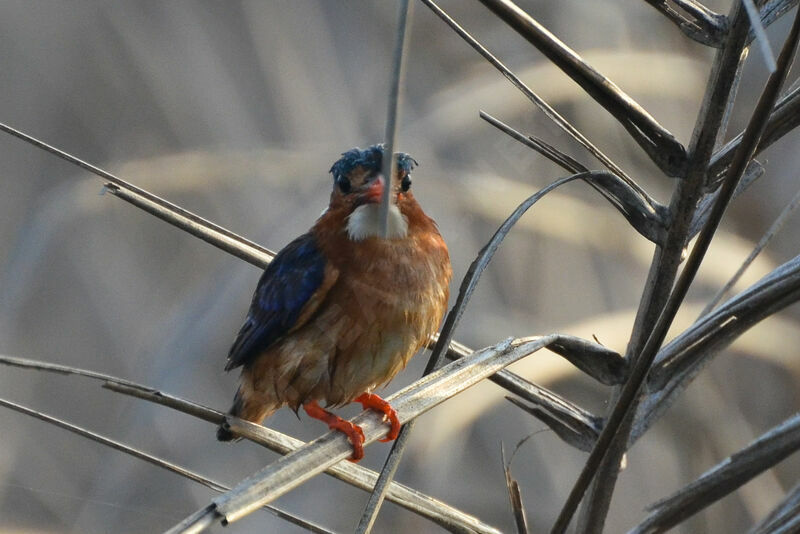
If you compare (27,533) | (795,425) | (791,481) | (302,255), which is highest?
(791,481)

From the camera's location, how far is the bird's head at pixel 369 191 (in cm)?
207

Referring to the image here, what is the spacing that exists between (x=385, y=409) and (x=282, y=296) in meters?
0.51

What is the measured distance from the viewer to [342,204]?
2.18 meters

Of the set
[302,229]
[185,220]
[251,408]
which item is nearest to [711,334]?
[185,220]

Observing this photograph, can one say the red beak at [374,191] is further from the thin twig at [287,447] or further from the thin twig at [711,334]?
the thin twig at [711,334]

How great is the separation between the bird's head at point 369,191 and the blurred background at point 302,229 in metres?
1.07

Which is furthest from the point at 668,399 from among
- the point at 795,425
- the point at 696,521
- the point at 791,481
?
the point at 791,481

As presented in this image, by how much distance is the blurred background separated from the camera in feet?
11.2

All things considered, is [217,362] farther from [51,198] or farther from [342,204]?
[342,204]

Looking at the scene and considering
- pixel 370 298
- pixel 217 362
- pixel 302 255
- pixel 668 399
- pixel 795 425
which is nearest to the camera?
pixel 795 425

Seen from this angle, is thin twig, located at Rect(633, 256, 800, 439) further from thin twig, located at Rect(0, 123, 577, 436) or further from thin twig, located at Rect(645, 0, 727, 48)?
thin twig, located at Rect(645, 0, 727, 48)

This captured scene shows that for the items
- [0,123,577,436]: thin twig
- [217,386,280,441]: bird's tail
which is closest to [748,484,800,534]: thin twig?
[0,123,577,436]: thin twig

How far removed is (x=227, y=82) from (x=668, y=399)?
11.3ft

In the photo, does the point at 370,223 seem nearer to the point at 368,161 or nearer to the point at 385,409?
the point at 368,161
